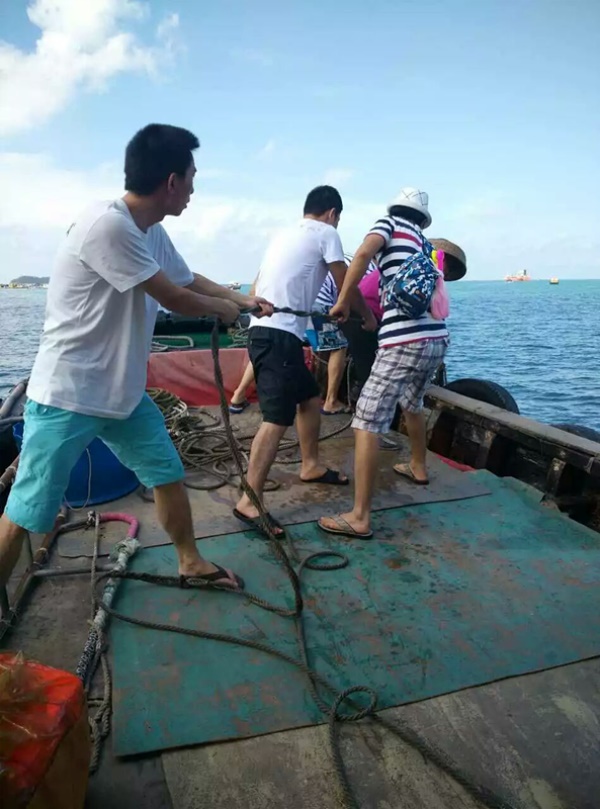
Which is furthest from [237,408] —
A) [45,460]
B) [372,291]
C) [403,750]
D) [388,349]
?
[403,750]

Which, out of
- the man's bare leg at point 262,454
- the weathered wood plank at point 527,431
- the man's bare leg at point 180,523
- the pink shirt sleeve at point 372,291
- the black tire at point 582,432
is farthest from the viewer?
the pink shirt sleeve at point 372,291

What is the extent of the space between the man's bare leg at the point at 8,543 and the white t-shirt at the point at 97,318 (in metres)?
0.51

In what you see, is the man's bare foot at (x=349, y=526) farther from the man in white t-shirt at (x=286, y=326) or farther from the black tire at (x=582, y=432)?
the black tire at (x=582, y=432)

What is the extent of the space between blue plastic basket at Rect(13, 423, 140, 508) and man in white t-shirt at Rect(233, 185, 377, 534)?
0.90 m

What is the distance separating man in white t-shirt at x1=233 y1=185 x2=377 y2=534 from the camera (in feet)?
11.3

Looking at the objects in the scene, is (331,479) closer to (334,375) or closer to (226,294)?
(226,294)

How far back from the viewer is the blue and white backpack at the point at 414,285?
3332 millimetres

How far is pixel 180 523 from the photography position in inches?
106

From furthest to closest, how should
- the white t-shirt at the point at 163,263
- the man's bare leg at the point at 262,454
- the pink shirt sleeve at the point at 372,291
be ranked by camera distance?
the pink shirt sleeve at the point at 372,291, the man's bare leg at the point at 262,454, the white t-shirt at the point at 163,263

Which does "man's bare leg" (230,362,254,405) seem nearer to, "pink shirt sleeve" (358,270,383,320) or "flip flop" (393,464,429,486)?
"pink shirt sleeve" (358,270,383,320)

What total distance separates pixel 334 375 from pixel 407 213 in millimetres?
2898

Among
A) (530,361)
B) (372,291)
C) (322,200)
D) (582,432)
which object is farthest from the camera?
(530,361)

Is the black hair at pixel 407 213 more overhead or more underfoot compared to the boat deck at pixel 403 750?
more overhead

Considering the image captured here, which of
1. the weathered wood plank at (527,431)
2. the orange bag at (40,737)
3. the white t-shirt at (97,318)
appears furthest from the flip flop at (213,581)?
the weathered wood plank at (527,431)
